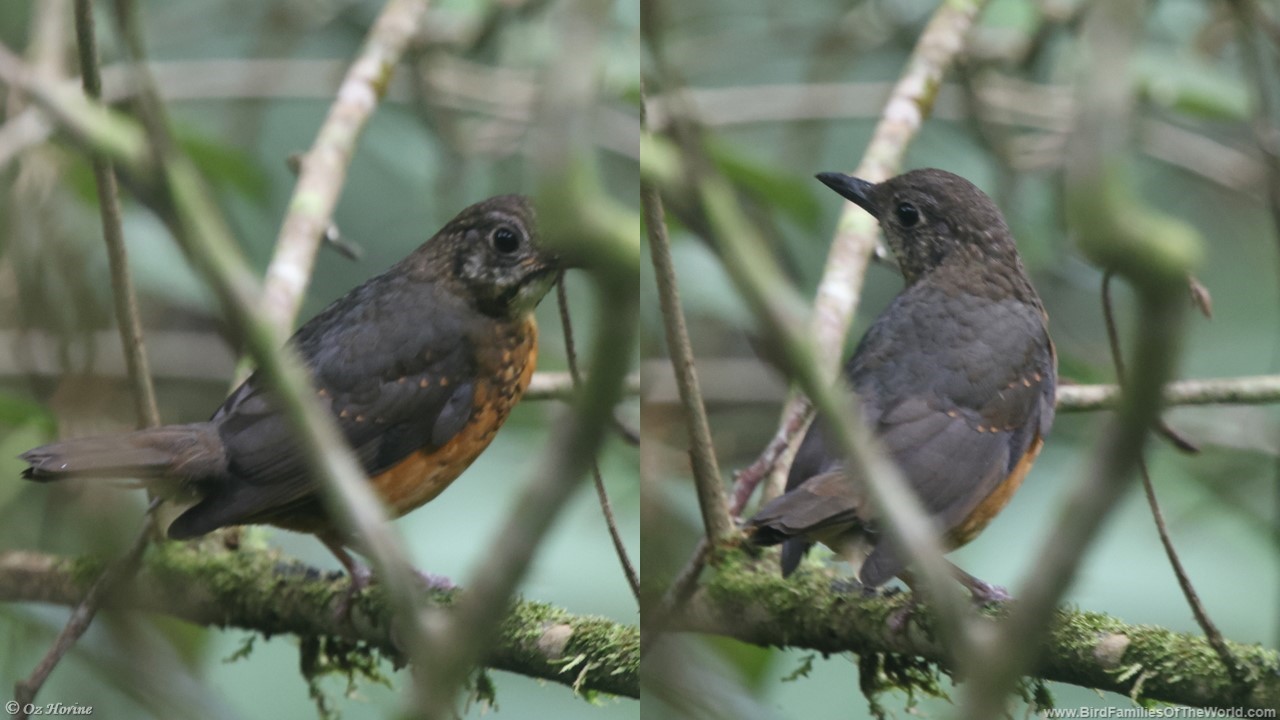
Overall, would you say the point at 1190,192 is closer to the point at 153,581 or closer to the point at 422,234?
the point at 422,234

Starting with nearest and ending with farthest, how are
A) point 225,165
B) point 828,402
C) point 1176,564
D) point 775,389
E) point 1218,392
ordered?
1. point 828,402
2. point 1176,564
3. point 1218,392
4. point 775,389
5. point 225,165

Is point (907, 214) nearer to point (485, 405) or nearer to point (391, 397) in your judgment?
point (485, 405)

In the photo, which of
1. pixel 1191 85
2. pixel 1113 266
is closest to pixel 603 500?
pixel 1113 266

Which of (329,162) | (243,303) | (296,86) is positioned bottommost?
(243,303)

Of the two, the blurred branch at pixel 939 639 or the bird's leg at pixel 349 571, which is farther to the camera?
the bird's leg at pixel 349 571

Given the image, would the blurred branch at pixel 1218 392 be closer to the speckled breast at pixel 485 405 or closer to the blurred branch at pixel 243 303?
the speckled breast at pixel 485 405

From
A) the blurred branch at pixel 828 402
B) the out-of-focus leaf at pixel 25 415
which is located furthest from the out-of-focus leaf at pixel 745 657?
the out-of-focus leaf at pixel 25 415
